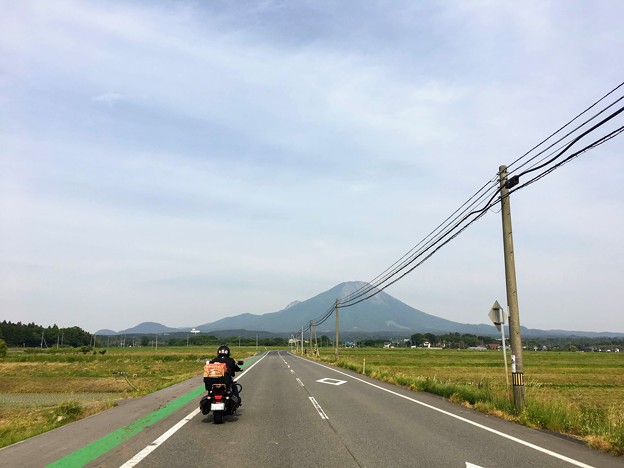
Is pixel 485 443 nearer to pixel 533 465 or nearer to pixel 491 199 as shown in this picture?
pixel 533 465

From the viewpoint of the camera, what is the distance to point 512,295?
13.0 meters

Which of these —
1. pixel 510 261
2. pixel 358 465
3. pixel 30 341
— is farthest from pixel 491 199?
pixel 30 341

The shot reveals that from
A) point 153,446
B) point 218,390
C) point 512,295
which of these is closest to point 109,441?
point 153,446

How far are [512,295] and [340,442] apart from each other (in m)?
7.01

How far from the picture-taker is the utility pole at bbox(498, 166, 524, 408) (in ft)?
40.9

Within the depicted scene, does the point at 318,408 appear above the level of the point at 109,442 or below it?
below

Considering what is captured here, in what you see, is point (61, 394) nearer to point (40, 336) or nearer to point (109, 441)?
point (109, 441)

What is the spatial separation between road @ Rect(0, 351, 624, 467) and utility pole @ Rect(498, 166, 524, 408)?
4.69ft

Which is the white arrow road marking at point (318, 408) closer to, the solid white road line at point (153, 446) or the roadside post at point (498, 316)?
the solid white road line at point (153, 446)

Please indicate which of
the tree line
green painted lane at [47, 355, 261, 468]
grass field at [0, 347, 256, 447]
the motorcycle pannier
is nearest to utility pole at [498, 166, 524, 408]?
the motorcycle pannier

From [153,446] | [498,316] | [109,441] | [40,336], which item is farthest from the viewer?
[40,336]

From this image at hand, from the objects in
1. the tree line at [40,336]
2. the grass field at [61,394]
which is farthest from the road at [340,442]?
the tree line at [40,336]

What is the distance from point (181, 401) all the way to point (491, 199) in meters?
11.5

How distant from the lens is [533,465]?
6938mm
